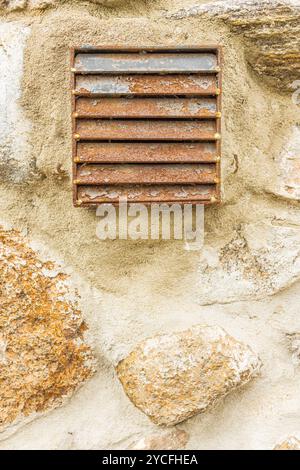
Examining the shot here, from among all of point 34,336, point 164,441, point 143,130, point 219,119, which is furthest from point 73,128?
point 164,441

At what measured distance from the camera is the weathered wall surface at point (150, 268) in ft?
2.86

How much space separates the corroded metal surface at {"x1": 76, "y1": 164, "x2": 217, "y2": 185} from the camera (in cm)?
84

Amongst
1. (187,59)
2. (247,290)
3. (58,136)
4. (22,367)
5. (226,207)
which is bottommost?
(22,367)

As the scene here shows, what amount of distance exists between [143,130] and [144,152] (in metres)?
0.03

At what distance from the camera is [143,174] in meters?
0.84

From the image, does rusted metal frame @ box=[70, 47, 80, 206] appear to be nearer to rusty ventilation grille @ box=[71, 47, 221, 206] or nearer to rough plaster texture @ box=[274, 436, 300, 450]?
rusty ventilation grille @ box=[71, 47, 221, 206]

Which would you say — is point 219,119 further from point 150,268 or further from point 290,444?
point 290,444

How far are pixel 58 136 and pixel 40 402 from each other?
444 mm

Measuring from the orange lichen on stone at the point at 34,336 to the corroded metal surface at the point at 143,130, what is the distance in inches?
8.8

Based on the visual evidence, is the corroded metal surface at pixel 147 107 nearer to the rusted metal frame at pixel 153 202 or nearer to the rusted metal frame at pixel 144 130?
the rusted metal frame at pixel 144 130

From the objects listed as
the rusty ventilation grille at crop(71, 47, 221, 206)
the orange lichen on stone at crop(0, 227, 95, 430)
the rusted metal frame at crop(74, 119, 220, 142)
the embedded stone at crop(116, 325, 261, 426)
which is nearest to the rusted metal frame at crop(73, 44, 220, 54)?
the rusty ventilation grille at crop(71, 47, 221, 206)

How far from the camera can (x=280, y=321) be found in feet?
2.99
